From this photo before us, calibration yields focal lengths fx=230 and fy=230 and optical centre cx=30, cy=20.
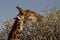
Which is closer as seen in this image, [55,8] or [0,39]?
[55,8]

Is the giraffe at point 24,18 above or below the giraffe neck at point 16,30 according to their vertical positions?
above

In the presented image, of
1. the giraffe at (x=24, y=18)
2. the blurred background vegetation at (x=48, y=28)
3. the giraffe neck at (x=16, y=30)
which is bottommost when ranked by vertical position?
the giraffe neck at (x=16, y=30)

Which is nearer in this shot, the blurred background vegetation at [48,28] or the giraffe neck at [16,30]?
the giraffe neck at [16,30]

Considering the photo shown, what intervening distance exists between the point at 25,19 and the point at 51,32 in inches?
405

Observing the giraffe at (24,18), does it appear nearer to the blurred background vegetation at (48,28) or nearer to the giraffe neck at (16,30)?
the giraffe neck at (16,30)

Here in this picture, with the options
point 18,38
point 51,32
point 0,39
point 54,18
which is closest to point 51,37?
point 51,32

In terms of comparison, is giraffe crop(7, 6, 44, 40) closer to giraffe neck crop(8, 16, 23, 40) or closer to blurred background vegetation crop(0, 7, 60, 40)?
giraffe neck crop(8, 16, 23, 40)

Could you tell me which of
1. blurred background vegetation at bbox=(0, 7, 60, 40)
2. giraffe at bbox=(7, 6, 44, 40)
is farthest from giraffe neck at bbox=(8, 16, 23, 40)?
blurred background vegetation at bbox=(0, 7, 60, 40)

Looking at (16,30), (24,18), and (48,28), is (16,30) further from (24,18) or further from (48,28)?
(48,28)

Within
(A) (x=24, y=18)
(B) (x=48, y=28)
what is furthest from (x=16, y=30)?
(B) (x=48, y=28)

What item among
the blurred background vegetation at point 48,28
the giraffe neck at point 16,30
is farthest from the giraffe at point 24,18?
the blurred background vegetation at point 48,28

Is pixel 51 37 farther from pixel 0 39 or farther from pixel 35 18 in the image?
pixel 35 18

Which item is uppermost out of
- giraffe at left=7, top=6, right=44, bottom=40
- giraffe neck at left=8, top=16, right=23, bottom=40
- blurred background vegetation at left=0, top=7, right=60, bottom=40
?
blurred background vegetation at left=0, top=7, right=60, bottom=40

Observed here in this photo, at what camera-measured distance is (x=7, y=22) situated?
2075 cm
